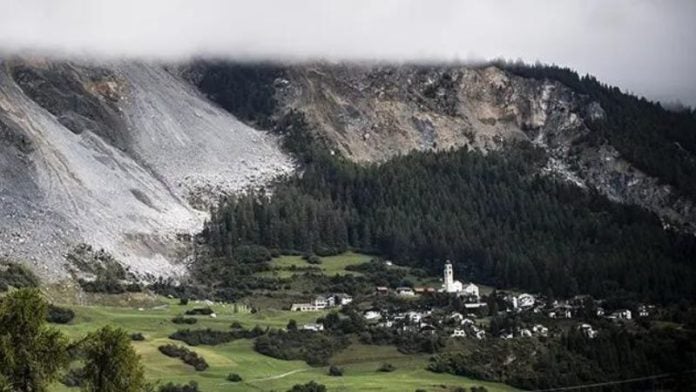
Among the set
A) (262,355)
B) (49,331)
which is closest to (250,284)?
(262,355)

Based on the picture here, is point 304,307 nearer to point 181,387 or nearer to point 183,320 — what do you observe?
point 183,320

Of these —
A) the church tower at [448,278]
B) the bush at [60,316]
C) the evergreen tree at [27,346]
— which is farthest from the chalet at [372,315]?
the evergreen tree at [27,346]

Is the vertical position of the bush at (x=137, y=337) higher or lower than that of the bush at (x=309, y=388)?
higher

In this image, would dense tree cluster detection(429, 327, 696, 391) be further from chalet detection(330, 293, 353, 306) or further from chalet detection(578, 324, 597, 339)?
chalet detection(330, 293, 353, 306)

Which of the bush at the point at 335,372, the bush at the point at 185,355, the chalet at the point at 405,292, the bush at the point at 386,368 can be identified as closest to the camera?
the bush at the point at 185,355

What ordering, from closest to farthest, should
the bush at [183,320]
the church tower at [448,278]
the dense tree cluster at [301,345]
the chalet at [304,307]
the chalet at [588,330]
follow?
the dense tree cluster at [301,345] → the chalet at [588,330] → the bush at [183,320] → the chalet at [304,307] → the church tower at [448,278]

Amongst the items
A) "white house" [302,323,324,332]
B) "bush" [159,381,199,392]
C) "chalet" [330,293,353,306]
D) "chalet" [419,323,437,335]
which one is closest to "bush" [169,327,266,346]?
"white house" [302,323,324,332]

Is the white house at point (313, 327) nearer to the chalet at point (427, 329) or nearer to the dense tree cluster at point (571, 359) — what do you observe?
the chalet at point (427, 329)

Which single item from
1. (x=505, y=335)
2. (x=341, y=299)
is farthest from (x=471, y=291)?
(x=505, y=335)
